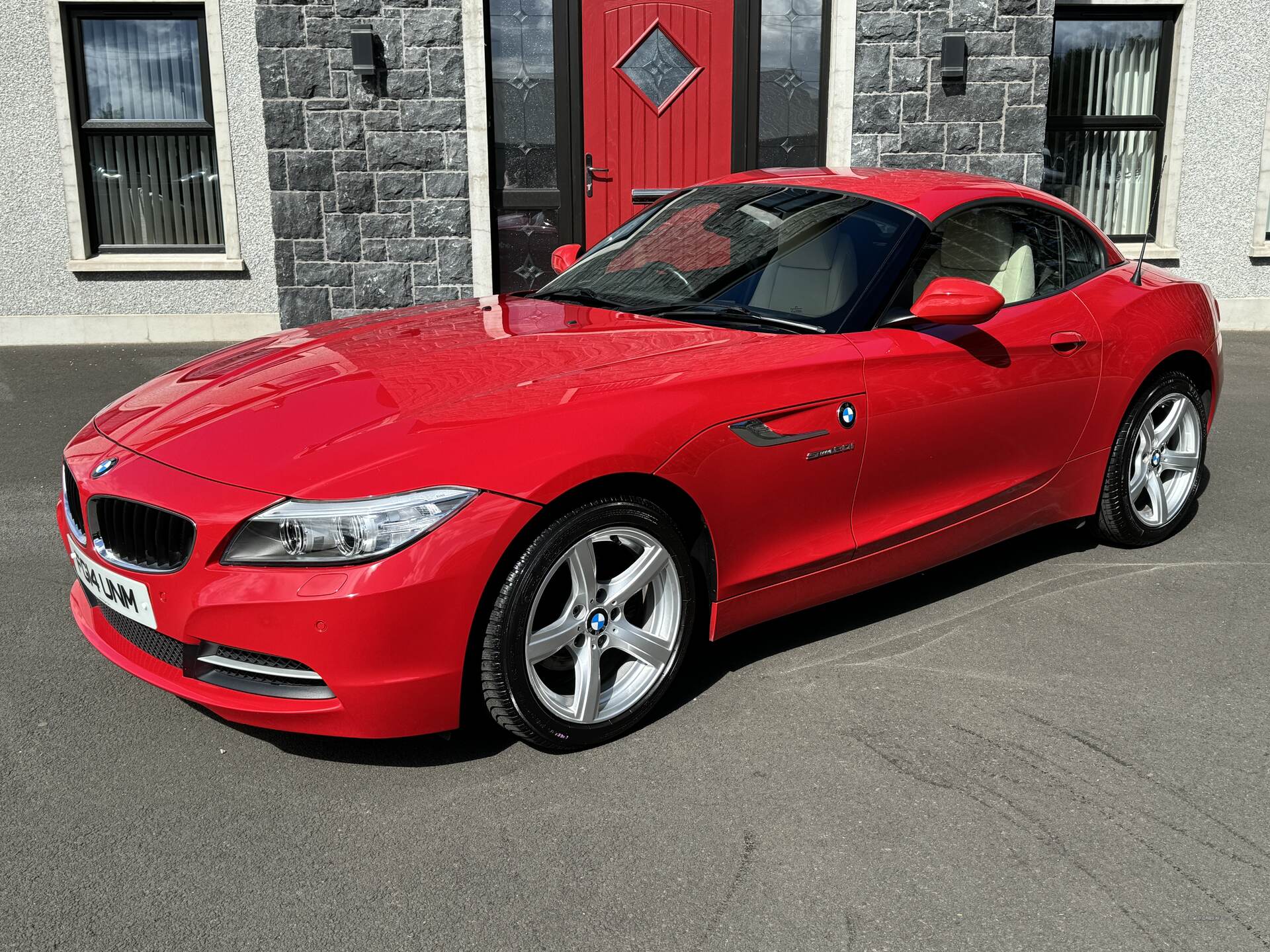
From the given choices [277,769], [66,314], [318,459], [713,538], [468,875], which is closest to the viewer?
[468,875]

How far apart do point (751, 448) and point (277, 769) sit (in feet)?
5.04

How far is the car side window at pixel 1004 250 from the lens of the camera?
4.23 metres

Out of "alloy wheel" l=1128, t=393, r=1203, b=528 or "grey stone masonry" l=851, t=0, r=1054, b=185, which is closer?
"alloy wheel" l=1128, t=393, r=1203, b=528

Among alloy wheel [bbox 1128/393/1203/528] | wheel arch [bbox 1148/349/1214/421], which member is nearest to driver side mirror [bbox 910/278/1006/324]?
wheel arch [bbox 1148/349/1214/421]

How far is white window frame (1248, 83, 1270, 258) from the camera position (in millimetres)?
11047

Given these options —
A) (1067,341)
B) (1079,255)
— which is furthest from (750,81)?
(1067,341)

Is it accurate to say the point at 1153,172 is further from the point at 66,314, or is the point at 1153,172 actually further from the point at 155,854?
the point at 155,854

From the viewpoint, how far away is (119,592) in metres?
3.13

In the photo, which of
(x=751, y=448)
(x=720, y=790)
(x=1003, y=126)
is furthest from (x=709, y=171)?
(x=720, y=790)

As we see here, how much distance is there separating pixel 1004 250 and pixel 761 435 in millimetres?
1617

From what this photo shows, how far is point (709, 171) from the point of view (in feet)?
32.3

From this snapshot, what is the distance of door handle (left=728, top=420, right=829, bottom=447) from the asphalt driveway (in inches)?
30.3

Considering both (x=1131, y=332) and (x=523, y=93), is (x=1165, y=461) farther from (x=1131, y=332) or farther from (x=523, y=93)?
(x=523, y=93)

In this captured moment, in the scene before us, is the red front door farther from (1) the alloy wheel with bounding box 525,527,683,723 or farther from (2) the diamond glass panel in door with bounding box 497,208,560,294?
(1) the alloy wheel with bounding box 525,527,683,723
